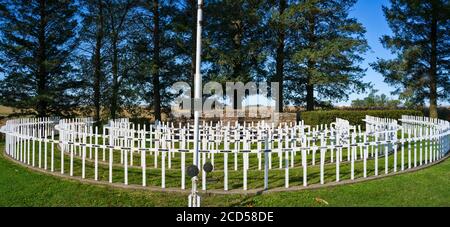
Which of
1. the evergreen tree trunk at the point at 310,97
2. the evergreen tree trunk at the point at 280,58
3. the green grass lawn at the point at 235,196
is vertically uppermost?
the evergreen tree trunk at the point at 280,58

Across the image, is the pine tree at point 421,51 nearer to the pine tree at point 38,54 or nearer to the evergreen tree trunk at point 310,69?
the evergreen tree trunk at point 310,69

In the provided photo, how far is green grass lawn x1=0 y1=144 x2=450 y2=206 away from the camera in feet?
21.6

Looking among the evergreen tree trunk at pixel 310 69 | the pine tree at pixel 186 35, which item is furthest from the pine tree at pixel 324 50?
the pine tree at pixel 186 35

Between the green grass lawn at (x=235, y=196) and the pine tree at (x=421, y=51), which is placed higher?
the pine tree at (x=421, y=51)

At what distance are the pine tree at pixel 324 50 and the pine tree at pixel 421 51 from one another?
8.71 ft

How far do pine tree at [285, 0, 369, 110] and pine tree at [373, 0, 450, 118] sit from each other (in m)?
2.65

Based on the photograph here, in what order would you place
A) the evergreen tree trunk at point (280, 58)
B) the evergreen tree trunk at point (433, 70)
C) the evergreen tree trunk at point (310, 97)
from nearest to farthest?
the evergreen tree trunk at point (433, 70) → the evergreen tree trunk at point (280, 58) → the evergreen tree trunk at point (310, 97)

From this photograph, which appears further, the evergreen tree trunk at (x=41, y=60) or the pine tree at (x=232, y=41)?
the pine tree at (x=232, y=41)

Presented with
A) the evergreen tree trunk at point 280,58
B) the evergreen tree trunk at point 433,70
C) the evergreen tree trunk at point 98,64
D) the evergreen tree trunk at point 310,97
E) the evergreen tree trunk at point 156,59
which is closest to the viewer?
the evergreen tree trunk at point 156,59

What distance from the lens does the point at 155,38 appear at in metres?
26.1

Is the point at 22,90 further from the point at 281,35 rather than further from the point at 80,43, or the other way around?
the point at 281,35

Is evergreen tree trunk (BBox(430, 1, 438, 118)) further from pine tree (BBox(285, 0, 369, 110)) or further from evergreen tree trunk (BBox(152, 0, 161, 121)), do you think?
evergreen tree trunk (BBox(152, 0, 161, 121))

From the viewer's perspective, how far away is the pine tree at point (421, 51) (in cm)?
2800

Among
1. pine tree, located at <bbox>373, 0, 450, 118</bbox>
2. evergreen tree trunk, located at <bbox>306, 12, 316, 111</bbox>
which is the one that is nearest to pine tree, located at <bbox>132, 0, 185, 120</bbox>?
evergreen tree trunk, located at <bbox>306, 12, 316, 111</bbox>
